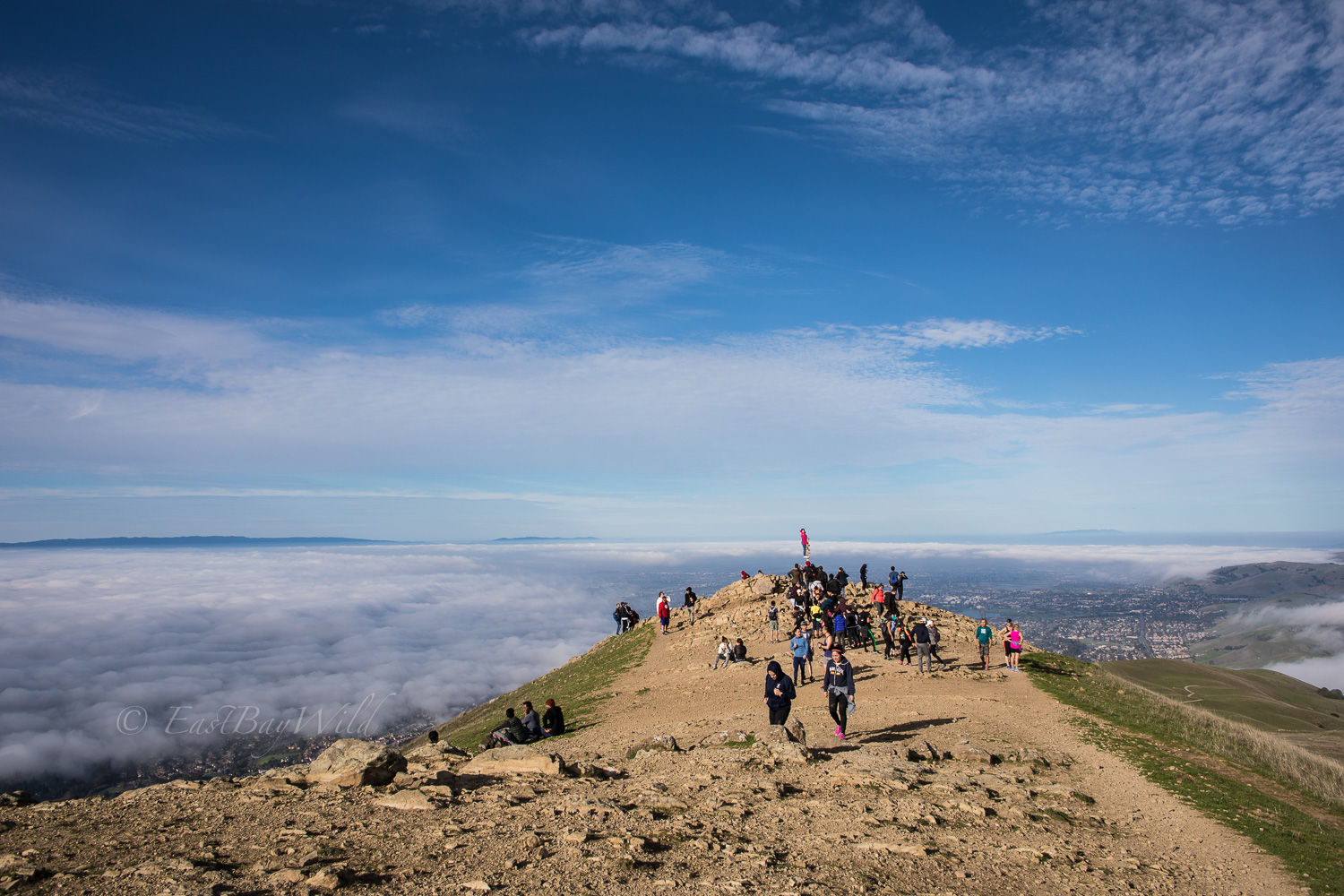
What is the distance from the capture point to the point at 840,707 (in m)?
16.4

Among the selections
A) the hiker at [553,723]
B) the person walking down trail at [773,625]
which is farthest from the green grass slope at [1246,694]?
the hiker at [553,723]

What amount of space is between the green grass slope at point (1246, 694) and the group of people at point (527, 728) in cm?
3363

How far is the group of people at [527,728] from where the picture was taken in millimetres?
17094

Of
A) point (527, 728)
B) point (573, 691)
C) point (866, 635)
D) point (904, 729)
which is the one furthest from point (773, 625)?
point (527, 728)

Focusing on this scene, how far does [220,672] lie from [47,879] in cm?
15883

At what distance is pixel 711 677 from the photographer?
26.2 meters

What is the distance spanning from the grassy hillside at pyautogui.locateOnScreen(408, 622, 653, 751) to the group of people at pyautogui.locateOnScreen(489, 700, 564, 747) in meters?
1.18

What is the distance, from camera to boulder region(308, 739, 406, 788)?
36.9 feet

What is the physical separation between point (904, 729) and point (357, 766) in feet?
45.5

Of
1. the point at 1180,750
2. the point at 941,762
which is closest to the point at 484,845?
the point at 941,762

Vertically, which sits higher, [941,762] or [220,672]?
[941,762]

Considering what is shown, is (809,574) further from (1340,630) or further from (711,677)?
(1340,630)

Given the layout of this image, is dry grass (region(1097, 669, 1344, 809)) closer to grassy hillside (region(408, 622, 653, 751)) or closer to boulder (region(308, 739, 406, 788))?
grassy hillside (region(408, 622, 653, 751))

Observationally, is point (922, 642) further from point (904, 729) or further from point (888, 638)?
point (904, 729)
